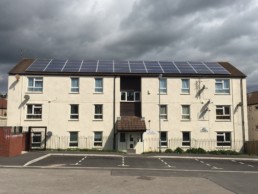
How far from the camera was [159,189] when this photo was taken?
40.4 ft

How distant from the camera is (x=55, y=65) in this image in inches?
1438

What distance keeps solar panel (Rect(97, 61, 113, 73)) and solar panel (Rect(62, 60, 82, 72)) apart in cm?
244

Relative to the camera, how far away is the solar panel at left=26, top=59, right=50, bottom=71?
114 feet

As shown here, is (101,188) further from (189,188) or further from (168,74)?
(168,74)

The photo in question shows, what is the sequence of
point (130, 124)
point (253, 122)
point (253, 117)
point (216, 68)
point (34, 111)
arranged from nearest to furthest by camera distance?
1. point (130, 124)
2. point (34, 111)
3. point (216, 68)
4. point (253, 122)
5. point (253, 117)

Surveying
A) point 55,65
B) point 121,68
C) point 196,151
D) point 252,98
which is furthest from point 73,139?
point 252,98

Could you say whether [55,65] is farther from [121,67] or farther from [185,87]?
[185,87]

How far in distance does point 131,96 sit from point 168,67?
6.18 meters

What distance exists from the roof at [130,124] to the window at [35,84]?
913cm

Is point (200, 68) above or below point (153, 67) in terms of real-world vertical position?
below

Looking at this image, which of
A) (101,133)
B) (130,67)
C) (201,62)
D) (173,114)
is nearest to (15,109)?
(101,133)

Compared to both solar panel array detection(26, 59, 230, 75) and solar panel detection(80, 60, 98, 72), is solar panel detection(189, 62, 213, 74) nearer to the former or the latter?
solar panel array detection(26, 59, 230, 75)

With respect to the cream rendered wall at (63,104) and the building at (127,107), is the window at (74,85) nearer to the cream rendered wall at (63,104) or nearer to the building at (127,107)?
the building at (127,107)

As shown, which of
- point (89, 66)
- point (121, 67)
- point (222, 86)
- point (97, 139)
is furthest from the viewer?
point (121, 67)
